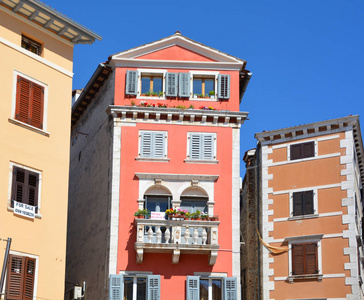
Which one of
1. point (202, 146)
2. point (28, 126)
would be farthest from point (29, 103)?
point (202, 146)

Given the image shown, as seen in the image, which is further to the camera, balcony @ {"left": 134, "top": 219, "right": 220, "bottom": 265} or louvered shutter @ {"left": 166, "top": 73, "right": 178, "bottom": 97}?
louvered shutter @ {"left": 166, "top": 73, "right": 178, "bottom": 97}

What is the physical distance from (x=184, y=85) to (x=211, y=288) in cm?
1034

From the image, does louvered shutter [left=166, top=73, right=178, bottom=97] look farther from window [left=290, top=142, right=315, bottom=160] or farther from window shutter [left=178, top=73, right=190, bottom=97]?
window [left=290, top=142, right=315, bottom=160]

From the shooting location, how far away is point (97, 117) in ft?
152

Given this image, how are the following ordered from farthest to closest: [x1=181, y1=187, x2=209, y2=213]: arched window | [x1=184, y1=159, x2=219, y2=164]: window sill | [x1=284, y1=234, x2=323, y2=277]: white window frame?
[x1=284, y1=234, x2=323, y2=277]: white window frame
[x1=184, y1=159, x2=219, y2=164]: window sill
[x1=181, y1=187, x2=209, y2=213]: arched window

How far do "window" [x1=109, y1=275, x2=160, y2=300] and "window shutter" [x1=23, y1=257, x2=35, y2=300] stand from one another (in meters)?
6.48

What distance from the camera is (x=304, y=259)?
43156 mm

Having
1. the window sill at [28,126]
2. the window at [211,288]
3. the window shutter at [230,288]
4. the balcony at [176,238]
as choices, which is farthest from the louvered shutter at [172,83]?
the window shutter at [230,288]

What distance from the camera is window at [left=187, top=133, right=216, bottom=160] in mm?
42469

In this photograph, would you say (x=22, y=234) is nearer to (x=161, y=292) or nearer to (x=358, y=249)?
(x=161, y=292)

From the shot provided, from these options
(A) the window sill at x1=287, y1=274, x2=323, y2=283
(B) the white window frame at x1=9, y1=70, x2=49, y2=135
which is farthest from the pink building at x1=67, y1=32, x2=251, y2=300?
(B) the white window frame at x1=9, y1=70, x2=49, y2=135

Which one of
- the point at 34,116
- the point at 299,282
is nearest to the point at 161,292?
the point at 299,282

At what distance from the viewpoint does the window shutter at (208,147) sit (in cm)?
4253

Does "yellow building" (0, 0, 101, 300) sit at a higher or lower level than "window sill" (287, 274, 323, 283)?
higher
